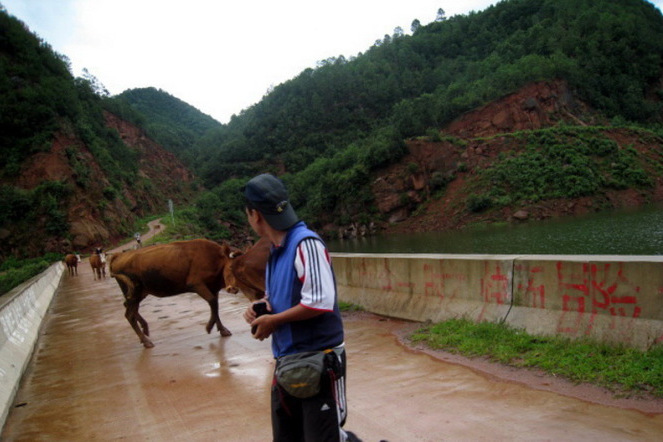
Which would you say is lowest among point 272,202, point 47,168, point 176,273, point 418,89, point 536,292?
point 536,292

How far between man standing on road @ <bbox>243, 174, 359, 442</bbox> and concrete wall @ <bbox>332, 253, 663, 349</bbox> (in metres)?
3.43

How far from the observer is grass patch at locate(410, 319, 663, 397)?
365cm

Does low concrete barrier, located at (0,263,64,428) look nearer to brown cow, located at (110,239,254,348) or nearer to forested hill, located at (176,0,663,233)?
brown cow, located at (110,239,254,348)

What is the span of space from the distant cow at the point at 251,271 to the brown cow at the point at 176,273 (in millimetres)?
678

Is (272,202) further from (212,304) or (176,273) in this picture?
(176,273)

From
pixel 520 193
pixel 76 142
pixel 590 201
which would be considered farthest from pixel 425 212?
pixel 76 142

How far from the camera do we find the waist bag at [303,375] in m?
2.00

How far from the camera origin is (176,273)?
6.88 metres

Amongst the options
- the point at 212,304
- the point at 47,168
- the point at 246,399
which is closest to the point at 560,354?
the point at 246,399

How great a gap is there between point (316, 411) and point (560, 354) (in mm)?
3311

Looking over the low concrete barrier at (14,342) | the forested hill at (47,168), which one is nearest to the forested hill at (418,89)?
the forested hill at (47,168)

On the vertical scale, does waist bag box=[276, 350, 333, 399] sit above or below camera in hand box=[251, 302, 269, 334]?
below

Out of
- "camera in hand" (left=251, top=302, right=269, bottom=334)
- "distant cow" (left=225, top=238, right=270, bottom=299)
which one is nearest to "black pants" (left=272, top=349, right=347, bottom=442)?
"camera in hand" (left=251, top=302, right=269, bottom=334)

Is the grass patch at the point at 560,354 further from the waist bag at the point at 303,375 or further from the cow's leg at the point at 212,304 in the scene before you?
the cow's leg at the point at 212,304
